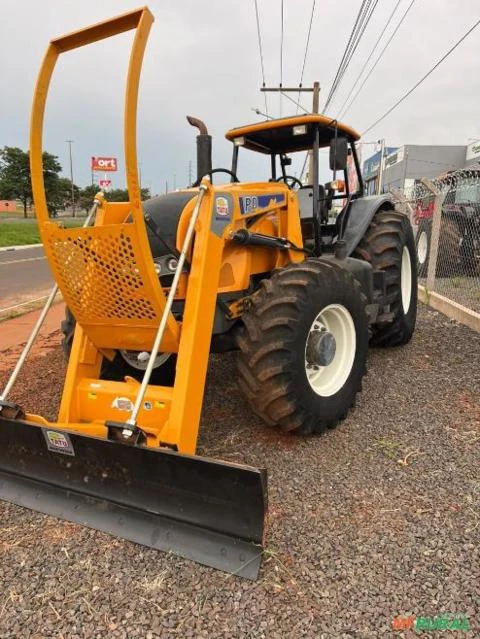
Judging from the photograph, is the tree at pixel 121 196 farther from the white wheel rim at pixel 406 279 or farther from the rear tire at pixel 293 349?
the white wheel rim at pixel 406 279

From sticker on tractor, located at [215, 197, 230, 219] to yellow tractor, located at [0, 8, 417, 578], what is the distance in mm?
13

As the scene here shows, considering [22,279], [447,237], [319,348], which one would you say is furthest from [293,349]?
[22,279]

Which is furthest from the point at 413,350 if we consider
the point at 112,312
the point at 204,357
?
the point at 112,312

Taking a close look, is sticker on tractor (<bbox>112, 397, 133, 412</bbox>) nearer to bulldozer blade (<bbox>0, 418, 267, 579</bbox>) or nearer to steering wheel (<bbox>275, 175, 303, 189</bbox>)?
bulldozer blade (<bbox>0, 418, 267, 579</bbox>)

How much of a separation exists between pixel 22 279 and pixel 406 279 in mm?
10271

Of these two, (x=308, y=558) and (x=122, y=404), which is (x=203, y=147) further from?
(x=308, y=558)

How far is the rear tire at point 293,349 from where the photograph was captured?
3.10 meters

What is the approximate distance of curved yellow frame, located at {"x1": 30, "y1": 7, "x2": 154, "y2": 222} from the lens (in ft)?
8.04

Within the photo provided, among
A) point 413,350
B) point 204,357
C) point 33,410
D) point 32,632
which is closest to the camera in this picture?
point 32,632

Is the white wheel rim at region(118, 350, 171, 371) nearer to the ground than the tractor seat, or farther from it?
nearer to the ground

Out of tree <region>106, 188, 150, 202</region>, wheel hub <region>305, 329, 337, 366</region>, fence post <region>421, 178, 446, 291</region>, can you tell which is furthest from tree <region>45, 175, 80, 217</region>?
wheel hub <region>305, 329, 337, 366</region>

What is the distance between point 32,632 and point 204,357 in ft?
5.06

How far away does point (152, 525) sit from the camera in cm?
248

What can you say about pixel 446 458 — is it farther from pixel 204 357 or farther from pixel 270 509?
pixel 204 357
